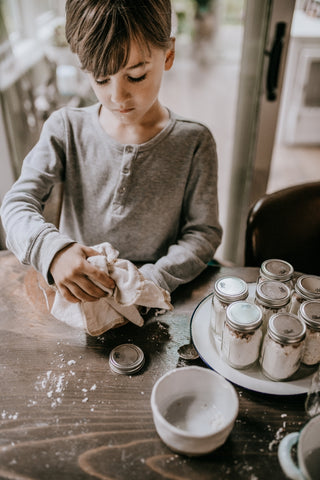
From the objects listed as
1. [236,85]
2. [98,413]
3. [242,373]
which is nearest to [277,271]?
[242,373]

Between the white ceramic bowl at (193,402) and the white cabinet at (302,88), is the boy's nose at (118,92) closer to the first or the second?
the white ceramic bowl at (193,402)

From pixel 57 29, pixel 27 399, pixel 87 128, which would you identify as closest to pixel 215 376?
pixel 27 399

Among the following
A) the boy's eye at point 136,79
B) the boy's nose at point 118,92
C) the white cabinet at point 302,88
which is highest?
the boy's eye at point 136,79

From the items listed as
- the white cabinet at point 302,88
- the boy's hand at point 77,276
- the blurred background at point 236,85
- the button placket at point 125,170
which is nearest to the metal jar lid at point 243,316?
the boy's hand at point 77,276

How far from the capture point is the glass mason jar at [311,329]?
70 cm

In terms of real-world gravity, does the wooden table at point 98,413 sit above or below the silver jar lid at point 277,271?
below

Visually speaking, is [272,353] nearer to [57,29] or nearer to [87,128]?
[87,128]

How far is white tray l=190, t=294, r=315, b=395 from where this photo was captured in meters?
0.71

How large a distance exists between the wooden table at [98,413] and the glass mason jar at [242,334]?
0.21ft

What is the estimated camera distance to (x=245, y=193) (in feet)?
6.35

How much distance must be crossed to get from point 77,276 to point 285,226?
707 millimetres

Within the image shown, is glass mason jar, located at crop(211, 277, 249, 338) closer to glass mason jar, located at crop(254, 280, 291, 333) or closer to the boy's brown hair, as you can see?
glass mason jar, located at crop(254, 280, 291, 333)

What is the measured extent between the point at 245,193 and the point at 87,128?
3.47ft

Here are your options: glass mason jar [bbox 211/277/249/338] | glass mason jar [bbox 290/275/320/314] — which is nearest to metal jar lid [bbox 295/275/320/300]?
glass mason jar [bbox 290/275/320/314]
